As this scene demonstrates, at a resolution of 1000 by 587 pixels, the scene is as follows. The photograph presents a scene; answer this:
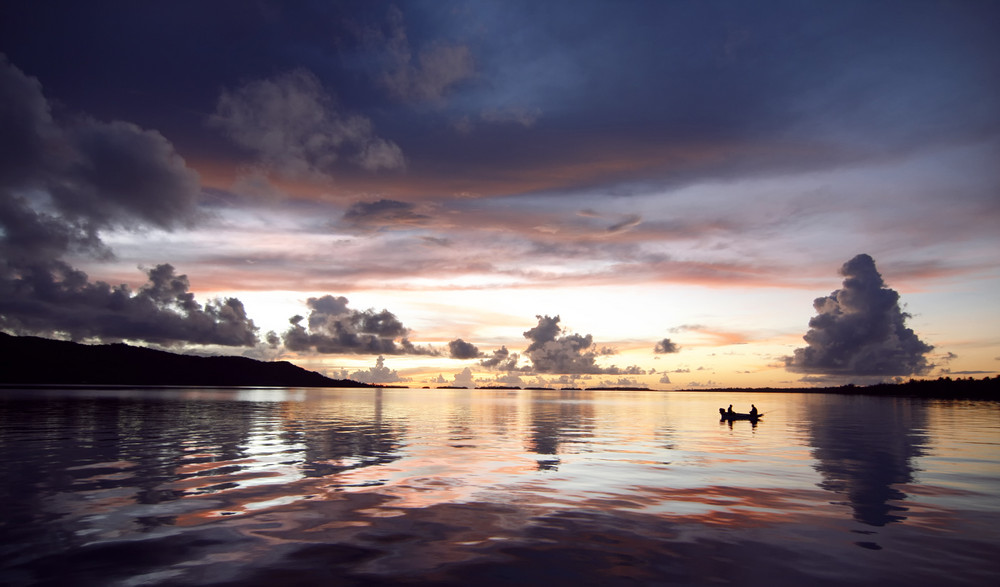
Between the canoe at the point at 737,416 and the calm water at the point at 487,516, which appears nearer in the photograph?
the calm water at the point at 487,516

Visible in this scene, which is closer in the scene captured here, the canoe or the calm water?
the calm water

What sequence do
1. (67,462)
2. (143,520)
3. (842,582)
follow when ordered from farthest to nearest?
(67,462)
(143,520)
(842,582)

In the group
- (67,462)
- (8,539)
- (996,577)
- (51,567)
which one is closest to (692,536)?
(996,577)

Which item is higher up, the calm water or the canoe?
the calm water

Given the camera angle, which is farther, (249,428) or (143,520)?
(249,428)

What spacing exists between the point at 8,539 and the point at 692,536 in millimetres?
18319

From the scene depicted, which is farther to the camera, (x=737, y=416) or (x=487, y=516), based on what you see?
(x=737, y=416)

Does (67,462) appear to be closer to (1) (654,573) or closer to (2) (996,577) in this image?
(1) (654,573)

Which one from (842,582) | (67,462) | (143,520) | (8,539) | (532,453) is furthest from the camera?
(532,453)

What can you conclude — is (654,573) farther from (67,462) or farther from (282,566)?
(67,462)

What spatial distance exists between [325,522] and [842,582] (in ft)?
44.2

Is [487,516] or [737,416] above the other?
[487,516]

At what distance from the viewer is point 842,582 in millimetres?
11656

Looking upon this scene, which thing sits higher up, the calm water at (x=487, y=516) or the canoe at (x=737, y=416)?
the calm water at (x=487, y=516)
